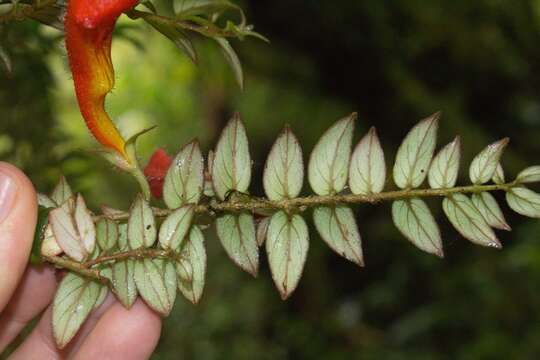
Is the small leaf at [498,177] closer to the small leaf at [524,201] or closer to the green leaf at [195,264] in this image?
the small leaf at [524,201]

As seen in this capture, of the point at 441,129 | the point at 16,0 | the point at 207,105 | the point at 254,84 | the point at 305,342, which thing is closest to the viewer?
the point at 16,0

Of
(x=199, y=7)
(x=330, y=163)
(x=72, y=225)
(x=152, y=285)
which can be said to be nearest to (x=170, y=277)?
(x=152, y=285)

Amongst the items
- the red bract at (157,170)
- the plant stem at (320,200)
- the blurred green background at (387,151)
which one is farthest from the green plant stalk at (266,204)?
the blurred green background at (387,151)

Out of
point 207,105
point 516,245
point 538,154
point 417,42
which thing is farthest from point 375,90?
point 207,105

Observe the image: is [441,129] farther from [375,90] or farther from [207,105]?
[207,105]

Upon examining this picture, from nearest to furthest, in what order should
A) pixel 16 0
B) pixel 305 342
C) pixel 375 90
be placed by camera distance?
1. pixel 16 0
2. pixel 375 90
3. pixel 305 342

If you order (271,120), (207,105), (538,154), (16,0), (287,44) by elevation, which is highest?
(16,0)
